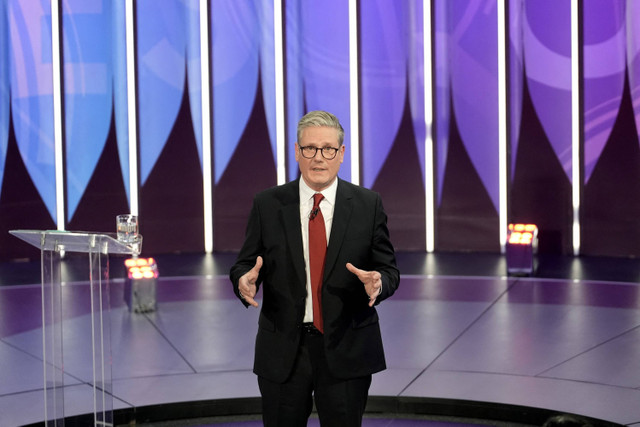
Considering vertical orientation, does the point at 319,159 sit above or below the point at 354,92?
below

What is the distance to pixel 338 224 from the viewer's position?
113 inches

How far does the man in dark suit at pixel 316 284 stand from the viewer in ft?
9.32

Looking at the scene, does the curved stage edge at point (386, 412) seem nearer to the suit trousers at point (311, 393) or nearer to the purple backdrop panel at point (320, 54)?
the suit trousers at point (311, 393)

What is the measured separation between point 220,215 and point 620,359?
5792 millimetres

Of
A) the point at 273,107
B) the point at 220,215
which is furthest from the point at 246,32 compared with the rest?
the point at 220,215

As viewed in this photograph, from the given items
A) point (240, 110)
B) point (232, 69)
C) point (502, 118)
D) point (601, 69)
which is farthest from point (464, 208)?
point (232, 69)

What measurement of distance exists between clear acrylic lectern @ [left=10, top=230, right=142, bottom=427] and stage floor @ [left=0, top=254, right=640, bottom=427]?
3.6 inches

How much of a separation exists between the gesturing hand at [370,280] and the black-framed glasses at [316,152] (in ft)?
Result: 1.18

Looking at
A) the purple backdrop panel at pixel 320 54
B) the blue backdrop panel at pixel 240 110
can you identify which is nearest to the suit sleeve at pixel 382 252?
the purple backdrop panel at pixel 320 54

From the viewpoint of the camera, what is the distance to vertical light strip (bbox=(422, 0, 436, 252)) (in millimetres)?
9836

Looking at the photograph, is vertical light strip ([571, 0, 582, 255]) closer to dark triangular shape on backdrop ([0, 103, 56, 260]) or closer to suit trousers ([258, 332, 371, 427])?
dark triangular shape on backdrop ([0, 103, 56, 260])

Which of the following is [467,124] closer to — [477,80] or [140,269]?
[477,80]

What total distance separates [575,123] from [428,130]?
1632 mm

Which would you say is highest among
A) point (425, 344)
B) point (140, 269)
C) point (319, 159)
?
point (319, 159)
